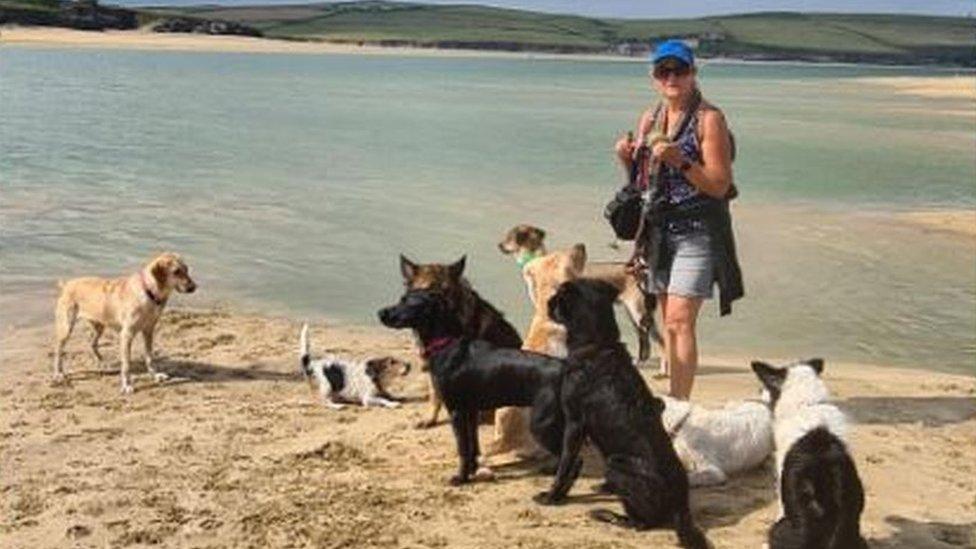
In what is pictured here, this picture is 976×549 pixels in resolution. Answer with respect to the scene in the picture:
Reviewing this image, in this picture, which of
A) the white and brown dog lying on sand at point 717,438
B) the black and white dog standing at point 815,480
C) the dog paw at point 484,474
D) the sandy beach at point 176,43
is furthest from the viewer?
the sandy beach at point 176,43

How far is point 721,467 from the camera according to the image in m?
6.75

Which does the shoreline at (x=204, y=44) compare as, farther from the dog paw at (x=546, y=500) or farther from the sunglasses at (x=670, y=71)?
the dog paw at (x=546, y=500)

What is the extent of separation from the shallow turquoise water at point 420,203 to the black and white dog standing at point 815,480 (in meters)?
5.64

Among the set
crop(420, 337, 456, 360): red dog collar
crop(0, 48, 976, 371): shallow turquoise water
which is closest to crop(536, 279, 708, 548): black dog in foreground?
crop(420, 337, 456, 360): red dog collar

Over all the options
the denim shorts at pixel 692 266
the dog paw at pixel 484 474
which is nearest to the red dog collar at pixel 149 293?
the dog paw at pixel 484 474

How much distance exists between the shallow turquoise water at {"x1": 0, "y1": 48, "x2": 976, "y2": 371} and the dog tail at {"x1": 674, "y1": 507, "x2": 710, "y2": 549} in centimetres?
562

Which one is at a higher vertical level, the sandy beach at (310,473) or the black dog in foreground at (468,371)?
the black dog in foreground at (468,371)

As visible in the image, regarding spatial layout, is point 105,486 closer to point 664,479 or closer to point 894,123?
point 664,479

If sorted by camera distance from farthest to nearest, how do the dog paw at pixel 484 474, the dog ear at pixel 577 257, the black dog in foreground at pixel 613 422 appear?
the dog ear at pixel 577 257 < the dog paw at pixel 484 474 < the black dog in foreground at pixel 613 422

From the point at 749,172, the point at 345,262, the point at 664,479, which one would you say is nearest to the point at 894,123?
the point at 749,172

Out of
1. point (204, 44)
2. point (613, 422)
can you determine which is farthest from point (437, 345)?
point (204, 44)

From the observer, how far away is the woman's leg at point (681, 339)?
22.7 feet

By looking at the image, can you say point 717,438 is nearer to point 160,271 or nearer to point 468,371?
point 468,371

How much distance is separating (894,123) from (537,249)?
131 ft
